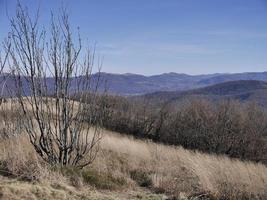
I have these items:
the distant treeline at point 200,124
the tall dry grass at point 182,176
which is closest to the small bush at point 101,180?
the tall dry grass at point 182,176

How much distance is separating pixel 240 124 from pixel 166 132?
922cm

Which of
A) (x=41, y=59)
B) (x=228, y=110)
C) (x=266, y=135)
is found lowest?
(x=266, y=135)

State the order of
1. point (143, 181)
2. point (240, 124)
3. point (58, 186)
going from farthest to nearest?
point (240, 124), point (143, 181), point (58, 186)

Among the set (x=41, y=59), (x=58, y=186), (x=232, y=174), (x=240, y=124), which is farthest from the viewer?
(x=240, y=124)

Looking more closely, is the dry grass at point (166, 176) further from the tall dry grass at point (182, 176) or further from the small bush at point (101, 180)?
the small bush at point (101, 180)

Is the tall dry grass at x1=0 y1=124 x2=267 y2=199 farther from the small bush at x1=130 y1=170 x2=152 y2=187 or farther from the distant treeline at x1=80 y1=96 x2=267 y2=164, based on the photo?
the distant treeline at x1=80 y1=96 x2=267 y2=164

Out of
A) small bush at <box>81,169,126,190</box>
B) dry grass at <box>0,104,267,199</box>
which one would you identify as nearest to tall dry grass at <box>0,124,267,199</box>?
dry grass at <box>0,104,267,199</box>

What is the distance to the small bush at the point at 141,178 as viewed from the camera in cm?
766

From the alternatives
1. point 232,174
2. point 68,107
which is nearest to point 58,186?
point 68,107

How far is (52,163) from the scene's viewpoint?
23.9 ft

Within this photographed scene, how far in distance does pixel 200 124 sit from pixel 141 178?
4073cm

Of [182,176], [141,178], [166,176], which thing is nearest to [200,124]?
[182,176]

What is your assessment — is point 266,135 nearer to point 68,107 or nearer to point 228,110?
point 228,110

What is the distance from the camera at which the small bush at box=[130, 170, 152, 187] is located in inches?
302
